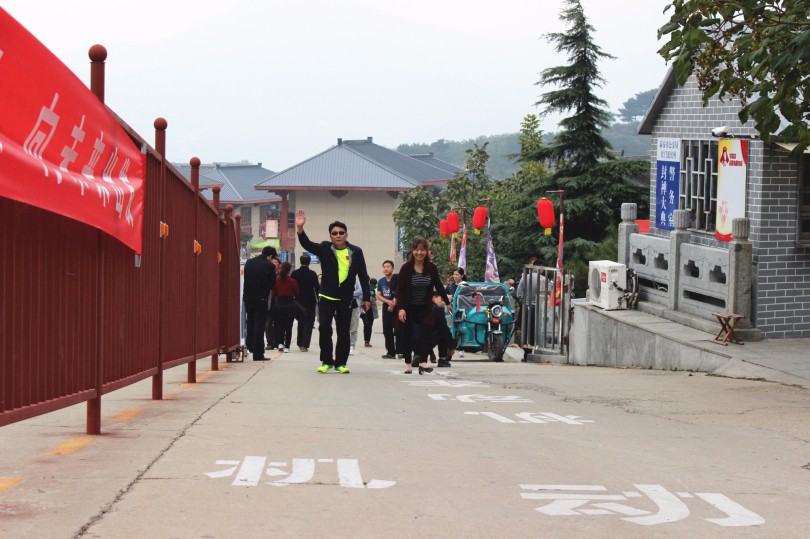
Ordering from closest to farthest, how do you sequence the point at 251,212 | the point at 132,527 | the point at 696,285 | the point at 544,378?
the point at 132,527 < the point at 544,378 < the point at 696,285 < the point at 251,212

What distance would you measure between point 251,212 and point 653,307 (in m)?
79.0

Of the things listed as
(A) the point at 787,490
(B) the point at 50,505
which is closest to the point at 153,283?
(B) the point at 50,505

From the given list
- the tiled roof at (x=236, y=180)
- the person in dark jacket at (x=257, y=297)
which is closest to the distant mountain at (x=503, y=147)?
the tiled roof at (x=236, y=180)

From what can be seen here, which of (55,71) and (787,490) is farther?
(787,490)

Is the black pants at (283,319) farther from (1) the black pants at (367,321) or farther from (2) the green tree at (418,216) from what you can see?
(2) the green tree at (418,216)

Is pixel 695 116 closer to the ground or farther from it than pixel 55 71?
farther from it

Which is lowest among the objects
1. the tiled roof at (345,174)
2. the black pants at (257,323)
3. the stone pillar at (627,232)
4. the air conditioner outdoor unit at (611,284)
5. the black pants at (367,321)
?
the black pants at (367,321)

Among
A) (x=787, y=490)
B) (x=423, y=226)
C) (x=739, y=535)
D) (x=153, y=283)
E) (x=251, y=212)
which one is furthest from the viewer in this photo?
(x=251, y=212)

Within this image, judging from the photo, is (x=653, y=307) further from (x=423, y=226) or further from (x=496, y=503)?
(x=423, y=226)

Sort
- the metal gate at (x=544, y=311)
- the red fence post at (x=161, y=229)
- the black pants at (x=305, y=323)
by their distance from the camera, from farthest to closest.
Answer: the metal gate at (x=544, y=311) < the black pants at (x=305, y=323) < the red fence post at (x=161, y=229)

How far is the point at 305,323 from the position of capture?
2222 centimetres

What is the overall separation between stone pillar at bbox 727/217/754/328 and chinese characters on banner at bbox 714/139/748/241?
1411mm

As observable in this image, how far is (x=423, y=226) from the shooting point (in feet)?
185

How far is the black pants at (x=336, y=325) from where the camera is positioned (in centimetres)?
1430
